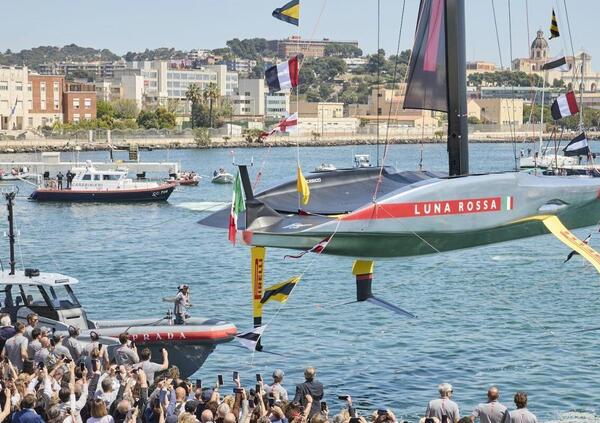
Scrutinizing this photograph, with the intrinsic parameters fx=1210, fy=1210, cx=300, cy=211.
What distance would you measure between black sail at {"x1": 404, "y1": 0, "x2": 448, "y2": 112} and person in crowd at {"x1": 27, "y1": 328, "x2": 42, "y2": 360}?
769 cm

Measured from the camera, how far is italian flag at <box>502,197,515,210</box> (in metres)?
20.9

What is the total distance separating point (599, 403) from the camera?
29.2 meters

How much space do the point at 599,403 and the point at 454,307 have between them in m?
15.6

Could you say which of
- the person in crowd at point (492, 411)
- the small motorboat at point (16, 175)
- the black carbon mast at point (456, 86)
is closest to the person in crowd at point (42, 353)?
the person in crowd at point (492, 411)

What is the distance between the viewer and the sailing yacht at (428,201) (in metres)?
20.1

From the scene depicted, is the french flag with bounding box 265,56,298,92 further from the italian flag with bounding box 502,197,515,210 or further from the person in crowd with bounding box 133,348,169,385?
the person in crowd with bounding box 133,348,169,385

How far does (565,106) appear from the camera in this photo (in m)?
24.7

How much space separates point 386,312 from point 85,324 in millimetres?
18220

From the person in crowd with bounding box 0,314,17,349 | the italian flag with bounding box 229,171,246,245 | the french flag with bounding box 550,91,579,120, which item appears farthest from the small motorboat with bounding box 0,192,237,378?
the french flag with bounding box 550,91,579,120

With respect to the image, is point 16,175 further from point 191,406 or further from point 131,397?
point 191,406

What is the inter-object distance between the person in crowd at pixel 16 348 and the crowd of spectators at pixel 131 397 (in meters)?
0.02

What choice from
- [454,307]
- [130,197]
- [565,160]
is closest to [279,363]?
[454,307]

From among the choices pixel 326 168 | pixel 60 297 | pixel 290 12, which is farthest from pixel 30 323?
pixel 326 168

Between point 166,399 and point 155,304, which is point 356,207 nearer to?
point 166,399
